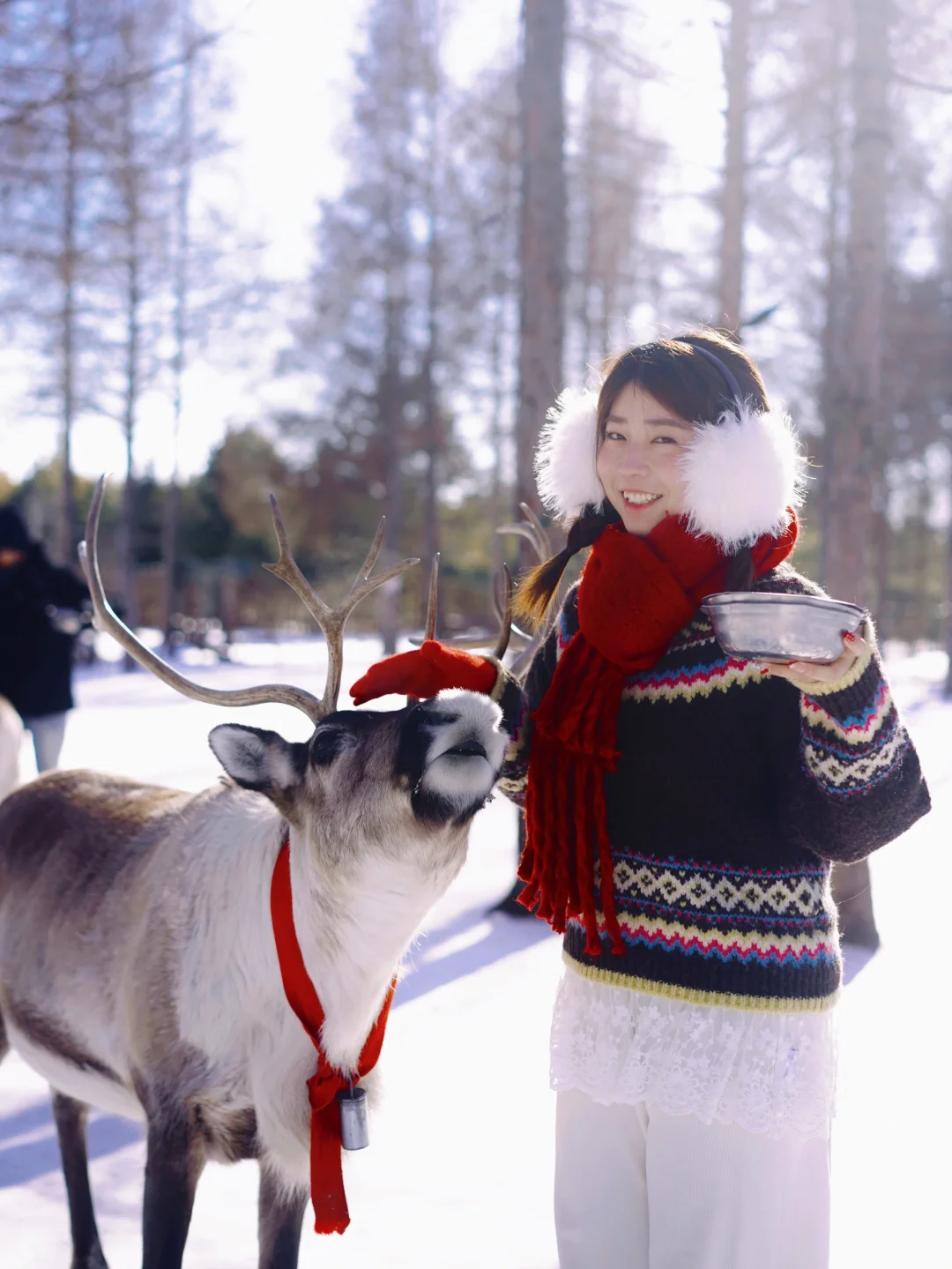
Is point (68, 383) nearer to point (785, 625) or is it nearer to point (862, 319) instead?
point (862, 319)

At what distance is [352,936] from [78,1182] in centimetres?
111

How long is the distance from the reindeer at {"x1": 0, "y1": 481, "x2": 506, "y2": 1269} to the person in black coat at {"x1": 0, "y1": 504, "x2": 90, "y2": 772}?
2.83 meters

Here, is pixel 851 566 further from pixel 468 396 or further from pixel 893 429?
pixel 893 429

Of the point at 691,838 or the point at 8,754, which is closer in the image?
the point at 691,838

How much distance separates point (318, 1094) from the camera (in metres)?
1.93

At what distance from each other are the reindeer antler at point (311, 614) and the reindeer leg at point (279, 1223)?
2.86ft

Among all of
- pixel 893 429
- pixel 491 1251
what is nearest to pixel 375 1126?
pixel 491 1251

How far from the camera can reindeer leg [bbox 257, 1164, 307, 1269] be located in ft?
6.80

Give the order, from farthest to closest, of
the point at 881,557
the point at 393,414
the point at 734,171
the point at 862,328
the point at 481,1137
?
the point at 881,557, the point at 393,414, the point at 734,171, the point at 862,328, the point at 481,1137

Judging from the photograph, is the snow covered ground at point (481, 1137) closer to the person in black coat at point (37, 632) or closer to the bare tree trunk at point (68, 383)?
the person in black coat at point (37, 632)

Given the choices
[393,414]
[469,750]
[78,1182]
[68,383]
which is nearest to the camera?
[469,750]

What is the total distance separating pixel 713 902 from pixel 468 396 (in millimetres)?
16848

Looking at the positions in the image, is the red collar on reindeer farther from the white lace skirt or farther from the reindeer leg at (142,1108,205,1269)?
the white lace skirt

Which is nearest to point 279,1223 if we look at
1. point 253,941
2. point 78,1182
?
point 253,941
